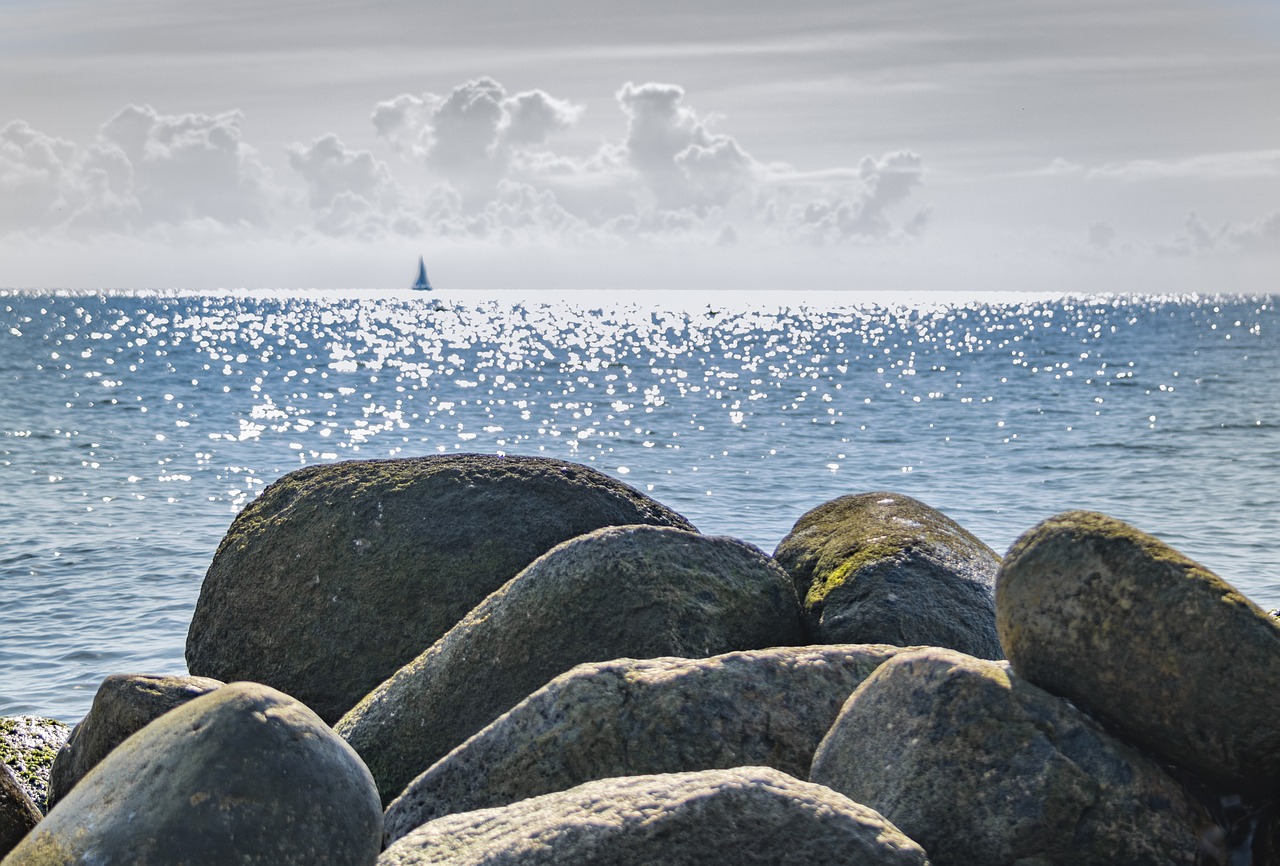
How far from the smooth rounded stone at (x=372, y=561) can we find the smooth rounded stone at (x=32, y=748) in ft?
3.21

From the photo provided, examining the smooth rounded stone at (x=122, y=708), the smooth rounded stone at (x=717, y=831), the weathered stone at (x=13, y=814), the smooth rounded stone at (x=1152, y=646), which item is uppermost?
the smooth rounded stone at (x=1152, y=646)

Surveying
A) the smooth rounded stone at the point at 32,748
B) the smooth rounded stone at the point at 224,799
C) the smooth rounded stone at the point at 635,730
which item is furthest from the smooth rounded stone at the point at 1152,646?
the smooth rounded stone at the point at 32,748

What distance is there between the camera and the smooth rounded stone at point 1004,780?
4.43 meters

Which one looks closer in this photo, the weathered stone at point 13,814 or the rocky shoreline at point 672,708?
the rocky shoreline at point 672,708

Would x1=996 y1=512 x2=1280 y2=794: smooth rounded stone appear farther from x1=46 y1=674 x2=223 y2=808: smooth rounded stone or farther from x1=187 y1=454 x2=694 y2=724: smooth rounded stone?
x1=46 y1=674 x2=223 y2=808: smooth rounded stone

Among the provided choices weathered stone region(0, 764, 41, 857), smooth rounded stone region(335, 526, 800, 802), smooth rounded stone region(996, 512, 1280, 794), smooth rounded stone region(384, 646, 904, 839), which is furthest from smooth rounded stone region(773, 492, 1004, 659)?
weathered stone region(0, 764, 41, 857)

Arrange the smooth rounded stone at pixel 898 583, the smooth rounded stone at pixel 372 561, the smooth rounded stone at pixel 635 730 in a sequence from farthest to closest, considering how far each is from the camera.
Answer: the smooth rounded stone at pixel 372 561
the smooth rounded stone at pixel 898 583
the smooth rounded stone at pixel 635 730

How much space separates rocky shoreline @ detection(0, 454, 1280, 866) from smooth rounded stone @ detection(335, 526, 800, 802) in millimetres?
15

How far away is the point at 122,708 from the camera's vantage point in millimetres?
5750

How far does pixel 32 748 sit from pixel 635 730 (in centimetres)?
442

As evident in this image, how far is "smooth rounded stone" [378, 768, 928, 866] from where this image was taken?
3.87 meters

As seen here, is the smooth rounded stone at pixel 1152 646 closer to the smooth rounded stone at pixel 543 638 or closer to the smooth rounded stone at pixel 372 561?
the smooth rounded stone at pixel 543 638

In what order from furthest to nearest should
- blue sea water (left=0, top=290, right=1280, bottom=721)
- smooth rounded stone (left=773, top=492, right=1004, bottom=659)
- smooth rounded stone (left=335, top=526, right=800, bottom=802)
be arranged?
1. blue sea water (left=0, top=290, right=1280, bottom=721)
2. smooth rounded stone (left=773, top=492, right=1004, bottom=659)
3. smooth rounded stone (left=335, top=526, right=800, bottom=802)

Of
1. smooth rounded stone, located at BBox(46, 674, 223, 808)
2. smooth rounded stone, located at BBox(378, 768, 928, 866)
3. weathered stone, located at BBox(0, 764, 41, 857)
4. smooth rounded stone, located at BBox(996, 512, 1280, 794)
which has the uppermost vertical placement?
smooth rounded stone, located at BBox(996, 512, 1280, 794)
